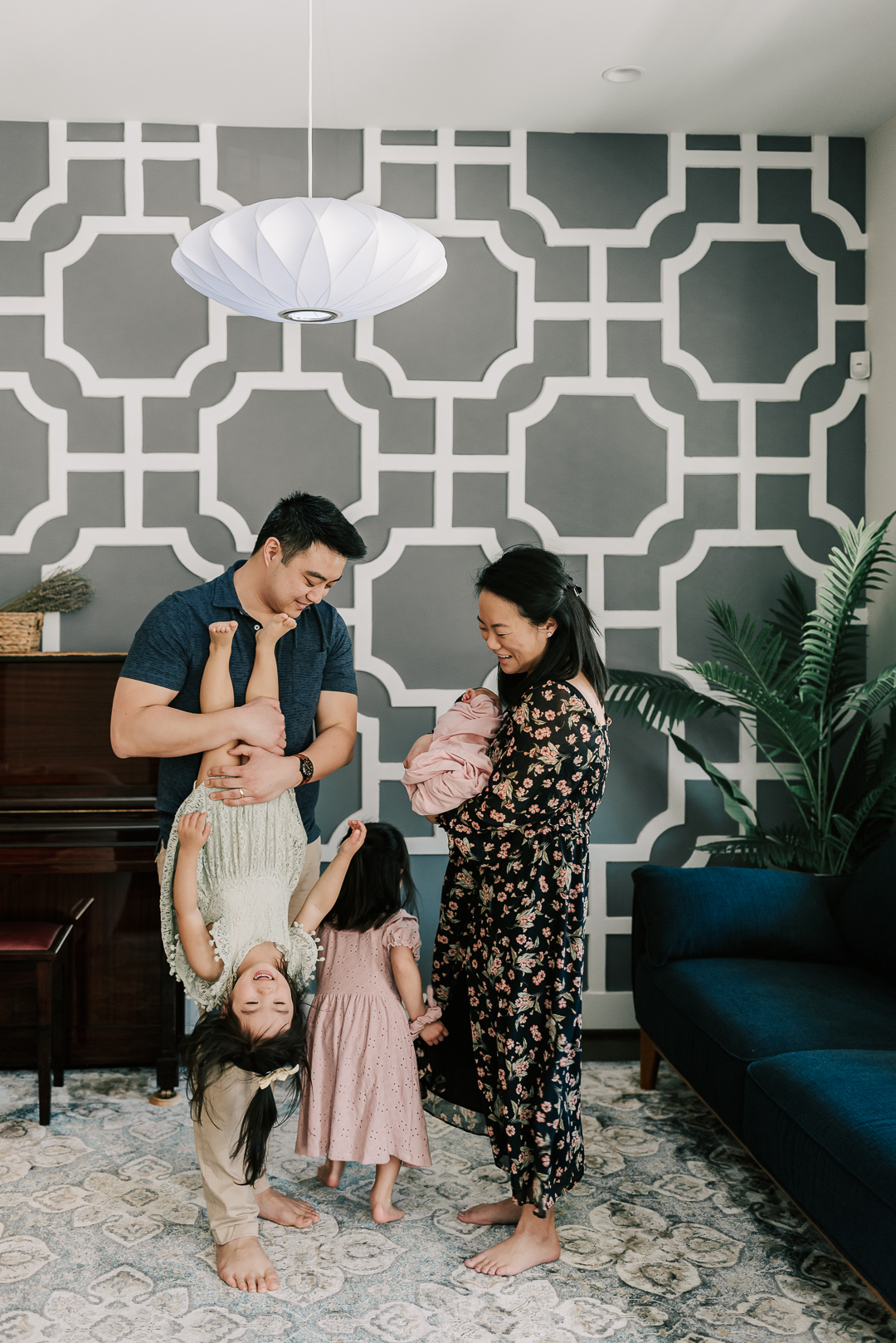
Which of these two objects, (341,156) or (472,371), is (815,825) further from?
(341,156)

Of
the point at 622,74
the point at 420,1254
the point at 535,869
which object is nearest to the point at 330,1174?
the point at 420,1254

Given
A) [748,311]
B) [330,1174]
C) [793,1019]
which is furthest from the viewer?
[748,311]

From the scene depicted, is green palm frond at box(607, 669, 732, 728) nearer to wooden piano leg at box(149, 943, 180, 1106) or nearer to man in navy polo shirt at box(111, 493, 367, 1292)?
man in navy polo shirt at box(111, 493, 367, 1292)

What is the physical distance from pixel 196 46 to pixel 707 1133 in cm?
340

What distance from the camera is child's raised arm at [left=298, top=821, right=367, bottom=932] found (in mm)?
2137

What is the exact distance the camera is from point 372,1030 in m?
2.22

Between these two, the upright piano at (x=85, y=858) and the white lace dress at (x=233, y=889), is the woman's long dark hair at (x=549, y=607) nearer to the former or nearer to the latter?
the white lace dress at (x=233, y=889)

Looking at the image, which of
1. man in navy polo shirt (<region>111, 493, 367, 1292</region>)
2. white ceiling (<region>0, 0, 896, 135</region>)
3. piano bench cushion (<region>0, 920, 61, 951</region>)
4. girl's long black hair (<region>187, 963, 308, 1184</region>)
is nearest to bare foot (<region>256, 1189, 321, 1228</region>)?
man in navy polo shirt (<region>111, 493, 367, 1292</region>)

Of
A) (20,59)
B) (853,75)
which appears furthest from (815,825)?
(20,59)

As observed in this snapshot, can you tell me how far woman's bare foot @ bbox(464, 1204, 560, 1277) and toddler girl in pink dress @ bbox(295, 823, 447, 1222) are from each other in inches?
9.8

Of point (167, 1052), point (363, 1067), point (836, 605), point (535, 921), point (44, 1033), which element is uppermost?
point (836, 605)

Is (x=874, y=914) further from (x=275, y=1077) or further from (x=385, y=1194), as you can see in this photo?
(x=275, y=1077)

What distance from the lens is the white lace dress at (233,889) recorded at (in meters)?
1.98

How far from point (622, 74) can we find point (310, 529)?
1969 mm
